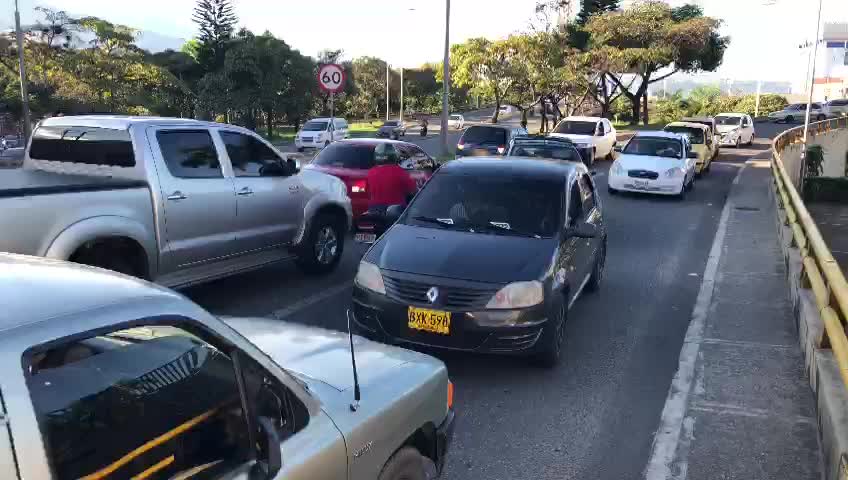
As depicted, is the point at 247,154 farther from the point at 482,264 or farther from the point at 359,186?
the point at 359,186

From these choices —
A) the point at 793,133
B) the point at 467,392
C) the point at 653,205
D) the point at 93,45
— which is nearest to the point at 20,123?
the point at 93,45

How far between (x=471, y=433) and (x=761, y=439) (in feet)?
6.59

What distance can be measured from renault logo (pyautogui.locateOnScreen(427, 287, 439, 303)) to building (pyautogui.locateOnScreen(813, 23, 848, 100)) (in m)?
108

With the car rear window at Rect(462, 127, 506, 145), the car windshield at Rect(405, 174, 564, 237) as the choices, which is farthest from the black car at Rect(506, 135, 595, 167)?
the car windshield at Rect(405, 174, 564, 237)

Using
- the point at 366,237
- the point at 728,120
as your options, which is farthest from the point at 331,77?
the point at 728,120

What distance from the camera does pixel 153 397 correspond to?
2.38 m

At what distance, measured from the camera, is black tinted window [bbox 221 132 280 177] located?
7984mm

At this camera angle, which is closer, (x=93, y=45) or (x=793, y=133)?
(x=793, y=133)

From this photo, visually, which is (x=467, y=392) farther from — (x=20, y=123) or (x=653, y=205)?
(x=20, y=123)

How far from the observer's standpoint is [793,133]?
26312 millimetres

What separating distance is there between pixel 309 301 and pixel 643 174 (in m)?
11.6

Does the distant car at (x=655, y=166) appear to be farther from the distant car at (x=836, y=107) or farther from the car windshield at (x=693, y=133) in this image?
the distant car at (x=836, y=107)

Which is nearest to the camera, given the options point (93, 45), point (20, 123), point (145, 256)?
point (145, 256)

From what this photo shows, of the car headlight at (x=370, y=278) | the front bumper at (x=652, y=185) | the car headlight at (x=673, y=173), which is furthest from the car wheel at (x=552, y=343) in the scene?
the car headlight at (x=673, y=173)
